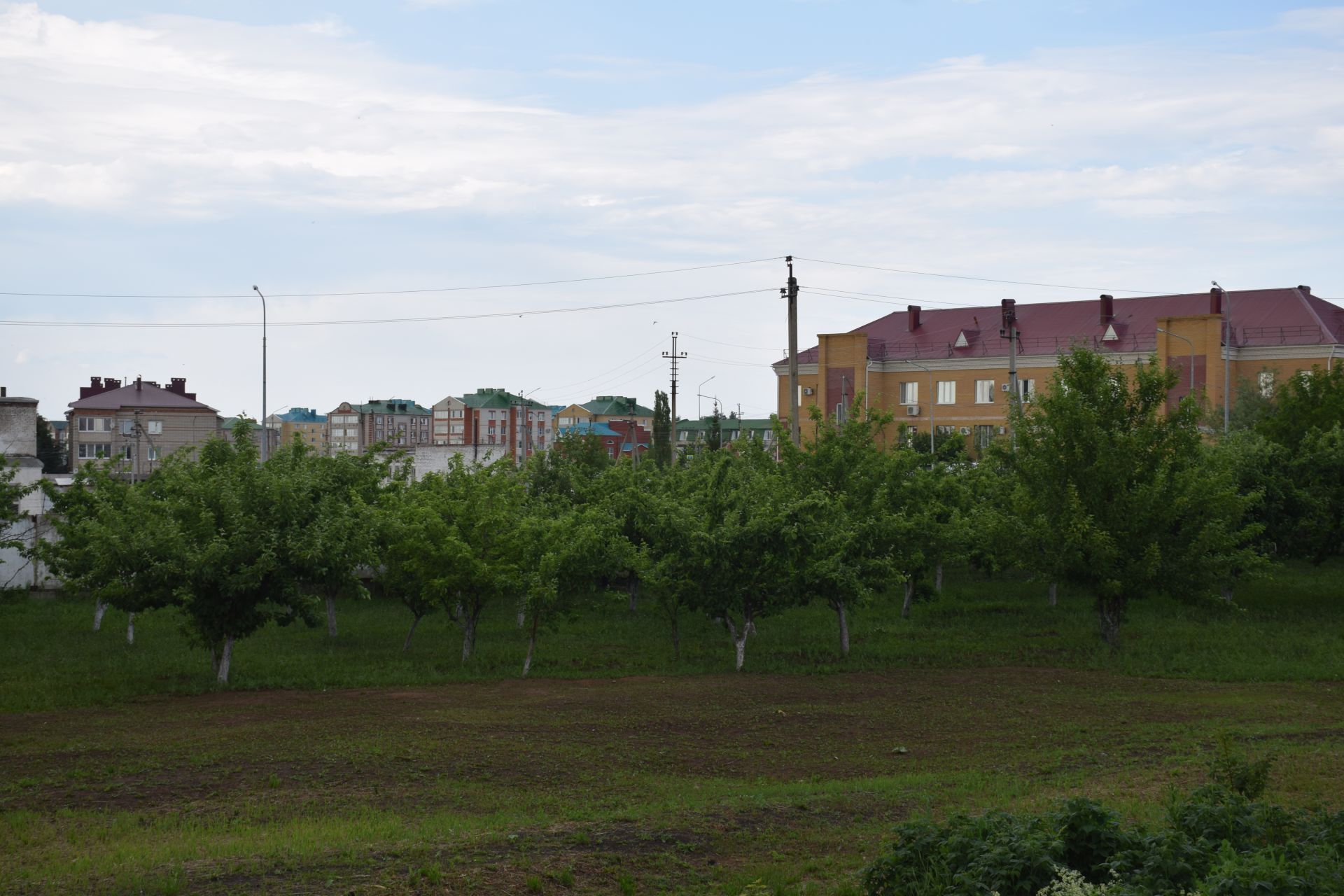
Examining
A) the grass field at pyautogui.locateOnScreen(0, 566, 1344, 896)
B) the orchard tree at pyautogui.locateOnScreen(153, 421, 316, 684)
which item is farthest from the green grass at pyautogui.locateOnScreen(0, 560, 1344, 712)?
the orchard tree at pyautogui.locateOnScreen(153, 421, 316, 684)

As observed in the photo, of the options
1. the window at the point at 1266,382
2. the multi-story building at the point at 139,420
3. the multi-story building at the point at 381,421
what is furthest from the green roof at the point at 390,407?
the window at the point at 1266,382

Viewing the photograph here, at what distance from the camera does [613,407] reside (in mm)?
163000

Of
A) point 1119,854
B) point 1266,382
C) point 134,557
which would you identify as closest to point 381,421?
point 1266,382

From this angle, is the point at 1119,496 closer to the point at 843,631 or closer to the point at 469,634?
the point at 843,631

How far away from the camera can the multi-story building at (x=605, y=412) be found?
6280 inches

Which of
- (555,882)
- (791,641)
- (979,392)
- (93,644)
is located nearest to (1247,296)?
(979,392)

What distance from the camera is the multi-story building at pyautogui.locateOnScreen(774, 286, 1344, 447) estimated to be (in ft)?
227

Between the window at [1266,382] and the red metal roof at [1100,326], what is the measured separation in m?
3.04

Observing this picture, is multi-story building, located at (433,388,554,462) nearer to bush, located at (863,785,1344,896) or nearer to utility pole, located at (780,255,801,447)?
utility pole, located at (780,255,801,447)

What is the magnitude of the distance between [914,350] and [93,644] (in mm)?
61780

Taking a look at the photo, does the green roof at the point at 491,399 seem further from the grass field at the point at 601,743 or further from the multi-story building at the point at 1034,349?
the grass field at the point at 601,743

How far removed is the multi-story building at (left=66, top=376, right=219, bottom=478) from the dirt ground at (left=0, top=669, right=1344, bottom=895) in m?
80.7

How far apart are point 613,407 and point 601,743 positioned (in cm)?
14619

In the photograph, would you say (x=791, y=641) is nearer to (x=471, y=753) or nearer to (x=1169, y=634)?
(x=1169, y=634)
